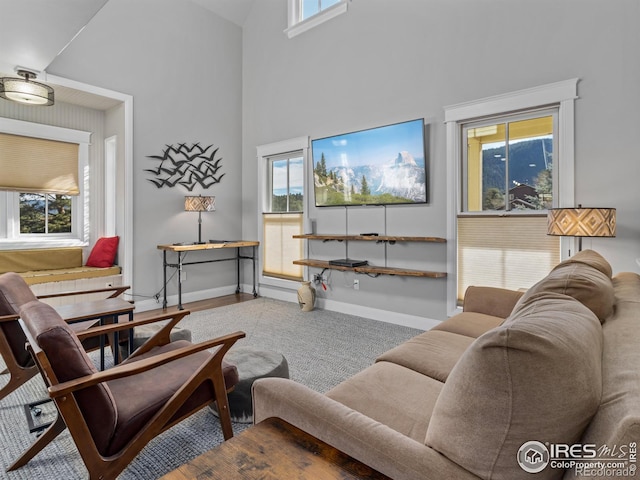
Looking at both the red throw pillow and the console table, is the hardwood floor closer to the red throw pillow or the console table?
the console table

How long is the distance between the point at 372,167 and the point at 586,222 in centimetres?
217

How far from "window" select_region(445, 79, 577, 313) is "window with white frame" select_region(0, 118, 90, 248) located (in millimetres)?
4719

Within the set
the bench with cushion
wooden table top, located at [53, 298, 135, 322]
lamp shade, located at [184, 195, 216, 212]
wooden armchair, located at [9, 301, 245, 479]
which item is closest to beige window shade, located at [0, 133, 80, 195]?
the bench with cushion

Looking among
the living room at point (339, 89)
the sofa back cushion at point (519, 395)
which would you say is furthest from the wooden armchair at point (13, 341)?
the sofa back cushion at point (519, 395)

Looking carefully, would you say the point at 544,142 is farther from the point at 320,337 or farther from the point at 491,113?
the point at 320,337

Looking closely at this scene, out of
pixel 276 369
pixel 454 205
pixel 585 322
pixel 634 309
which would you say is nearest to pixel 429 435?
pixel 585 322

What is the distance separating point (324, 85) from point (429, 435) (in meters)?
4.43

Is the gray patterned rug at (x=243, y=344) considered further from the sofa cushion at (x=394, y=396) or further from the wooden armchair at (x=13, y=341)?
the sofa cushion at (x=394, y=396)

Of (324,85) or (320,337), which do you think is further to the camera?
(324,85)

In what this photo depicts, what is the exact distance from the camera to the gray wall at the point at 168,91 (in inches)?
169

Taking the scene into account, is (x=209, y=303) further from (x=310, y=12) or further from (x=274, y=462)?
(x=274, y=462)

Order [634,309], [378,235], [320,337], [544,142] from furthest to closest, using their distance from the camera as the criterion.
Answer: [378,235] → [320,337] → [544,142] → [634,309]

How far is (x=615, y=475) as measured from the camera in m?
0.60

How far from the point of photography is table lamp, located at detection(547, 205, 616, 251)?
2369 mm
